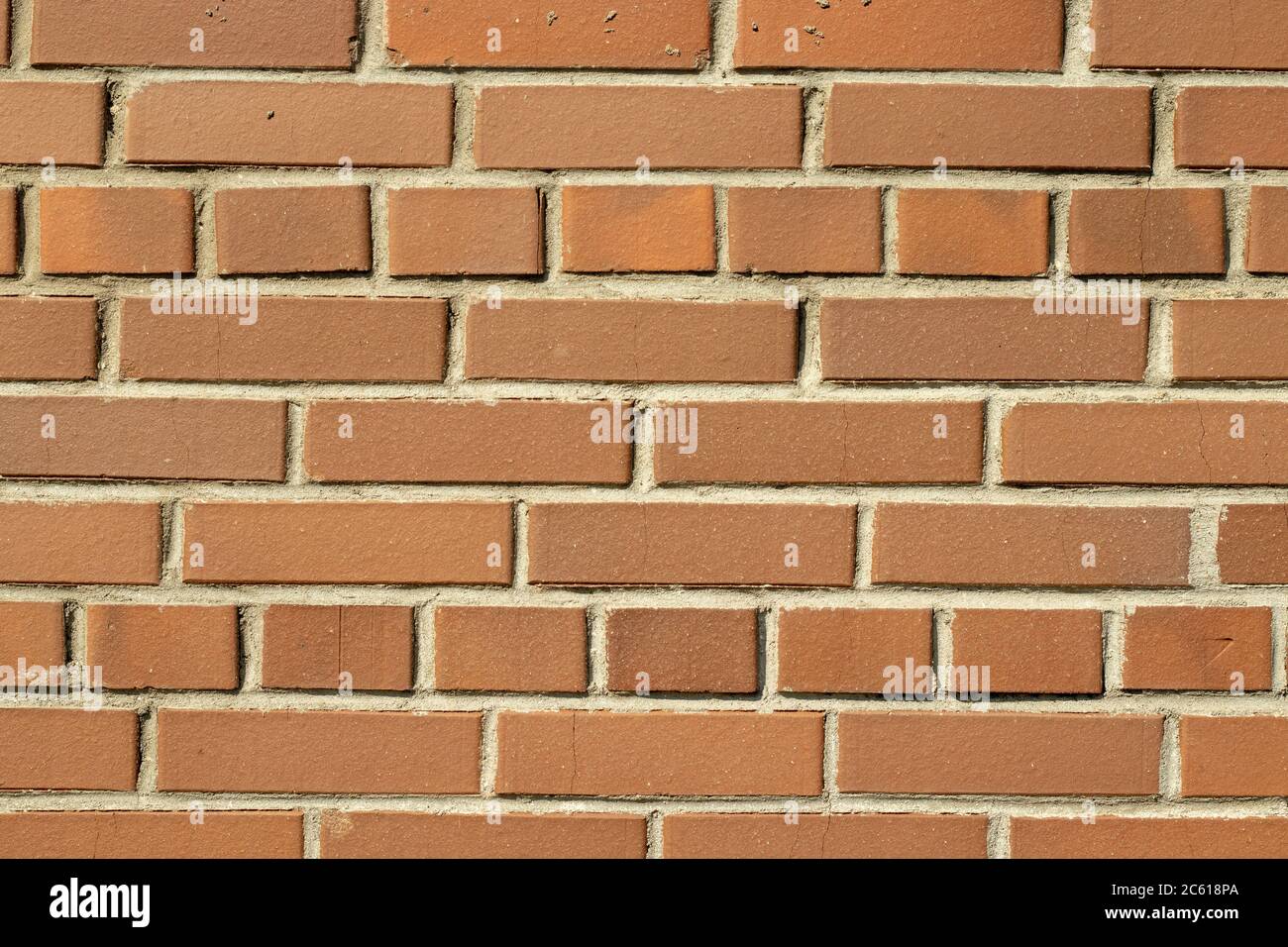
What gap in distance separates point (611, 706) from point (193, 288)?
22.4 inches

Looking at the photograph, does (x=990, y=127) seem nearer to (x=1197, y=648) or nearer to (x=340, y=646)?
(x=1197, y=648)

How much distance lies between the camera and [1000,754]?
2.98 ft

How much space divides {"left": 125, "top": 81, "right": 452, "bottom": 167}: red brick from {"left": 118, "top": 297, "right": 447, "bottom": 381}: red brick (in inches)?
5.5

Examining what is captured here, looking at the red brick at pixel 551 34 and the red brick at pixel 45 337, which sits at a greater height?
the red brick at pixel 551 34

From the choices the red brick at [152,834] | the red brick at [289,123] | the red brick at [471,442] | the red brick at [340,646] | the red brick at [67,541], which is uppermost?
the red brick at [289,123]

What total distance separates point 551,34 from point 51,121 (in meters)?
0.48

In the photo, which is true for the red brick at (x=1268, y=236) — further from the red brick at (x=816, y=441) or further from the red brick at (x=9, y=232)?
the red brick at (x=9, y=232)

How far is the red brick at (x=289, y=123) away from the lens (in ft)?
2.92

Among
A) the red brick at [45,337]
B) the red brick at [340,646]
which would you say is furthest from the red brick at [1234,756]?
the red brick at [45,337]

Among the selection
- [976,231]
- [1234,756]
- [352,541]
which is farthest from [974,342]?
[352,541]

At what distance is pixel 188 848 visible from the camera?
918 mm

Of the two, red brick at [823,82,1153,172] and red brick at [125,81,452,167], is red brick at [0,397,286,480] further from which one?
red brick at [823,82,1153,172]

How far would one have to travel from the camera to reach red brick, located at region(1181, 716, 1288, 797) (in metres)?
0.90
